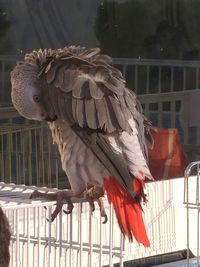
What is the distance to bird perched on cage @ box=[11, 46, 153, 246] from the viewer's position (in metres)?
2.00

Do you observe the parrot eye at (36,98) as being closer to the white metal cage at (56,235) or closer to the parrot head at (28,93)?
the parrot head at (28,93)

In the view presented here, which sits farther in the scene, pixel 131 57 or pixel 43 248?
pixel 131 57

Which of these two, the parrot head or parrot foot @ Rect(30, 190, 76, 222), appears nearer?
parrot foot @ Rect(30, 190, 76, 222)

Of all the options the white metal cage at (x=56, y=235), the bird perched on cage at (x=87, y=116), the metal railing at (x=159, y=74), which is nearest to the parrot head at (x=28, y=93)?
the bird perched on cage at (x=87, y=116)

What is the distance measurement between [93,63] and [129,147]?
0.71 feet

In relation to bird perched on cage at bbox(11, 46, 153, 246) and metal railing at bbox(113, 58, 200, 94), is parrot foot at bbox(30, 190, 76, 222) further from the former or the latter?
metal railing at bbox(113, 58, 200, 94)

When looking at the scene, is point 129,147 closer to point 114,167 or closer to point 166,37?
point 114,167

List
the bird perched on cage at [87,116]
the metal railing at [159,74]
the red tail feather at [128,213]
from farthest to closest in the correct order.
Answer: the metal railing at [159,74]
the bird perched on cage at [87,116]
the red tail feather at [128,213]

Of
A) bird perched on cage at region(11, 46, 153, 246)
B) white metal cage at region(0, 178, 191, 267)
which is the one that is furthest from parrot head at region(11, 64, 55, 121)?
white metal cage at region(0, 178, 191, 267)

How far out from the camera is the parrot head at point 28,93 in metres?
2.06

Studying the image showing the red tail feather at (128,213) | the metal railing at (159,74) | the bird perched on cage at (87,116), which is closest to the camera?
the red tail feather at (128,213)

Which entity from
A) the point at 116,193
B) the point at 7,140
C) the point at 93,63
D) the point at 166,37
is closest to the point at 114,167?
the point at 116,193

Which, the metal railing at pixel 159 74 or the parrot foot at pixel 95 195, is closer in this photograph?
the parrot foot at pixel 95 195

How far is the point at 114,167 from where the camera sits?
197 centimetres
